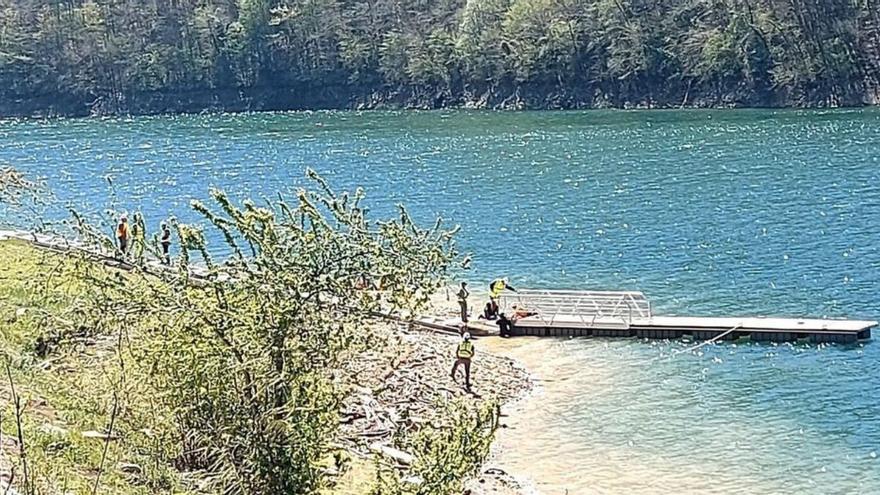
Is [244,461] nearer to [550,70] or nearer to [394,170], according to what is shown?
[394,170]

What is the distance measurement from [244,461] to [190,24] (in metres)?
164

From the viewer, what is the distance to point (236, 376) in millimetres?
13773

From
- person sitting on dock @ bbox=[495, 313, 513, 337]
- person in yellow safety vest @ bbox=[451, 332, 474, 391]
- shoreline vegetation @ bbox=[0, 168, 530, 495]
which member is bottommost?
person sitting on dock @ bbox=[495, 313, 513, 337]

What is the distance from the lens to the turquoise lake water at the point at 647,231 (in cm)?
2422

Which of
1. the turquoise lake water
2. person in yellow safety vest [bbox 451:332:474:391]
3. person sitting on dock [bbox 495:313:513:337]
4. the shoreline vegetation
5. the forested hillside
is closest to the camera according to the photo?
the shoreline vegetation

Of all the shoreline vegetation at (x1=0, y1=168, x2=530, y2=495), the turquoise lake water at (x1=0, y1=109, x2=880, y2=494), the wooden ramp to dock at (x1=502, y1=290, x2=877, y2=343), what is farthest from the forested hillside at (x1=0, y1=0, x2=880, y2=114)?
the shoreline vegetation at (x1=0, y1=168, x2=530, y2=495)

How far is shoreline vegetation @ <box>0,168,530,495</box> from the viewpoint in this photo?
1291 centimetres

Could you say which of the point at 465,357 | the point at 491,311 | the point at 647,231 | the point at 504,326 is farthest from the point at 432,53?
the point at 465,357

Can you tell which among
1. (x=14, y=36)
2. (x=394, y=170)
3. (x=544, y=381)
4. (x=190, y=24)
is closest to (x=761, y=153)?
(x=394, y=170)

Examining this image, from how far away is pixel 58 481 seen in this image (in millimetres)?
12031

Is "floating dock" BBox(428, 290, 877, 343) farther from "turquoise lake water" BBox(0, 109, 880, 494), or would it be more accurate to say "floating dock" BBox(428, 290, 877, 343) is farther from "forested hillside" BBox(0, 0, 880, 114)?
"forested hillside" BBox(0, 0, 880, 114)

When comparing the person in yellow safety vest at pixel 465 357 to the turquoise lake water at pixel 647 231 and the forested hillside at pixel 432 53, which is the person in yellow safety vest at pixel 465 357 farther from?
the forested hillside at pixel 432 53

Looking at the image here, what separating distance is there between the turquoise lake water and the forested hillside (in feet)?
36.2

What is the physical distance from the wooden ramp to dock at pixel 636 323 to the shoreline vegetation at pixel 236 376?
17.1 m
